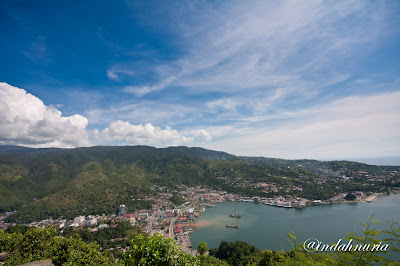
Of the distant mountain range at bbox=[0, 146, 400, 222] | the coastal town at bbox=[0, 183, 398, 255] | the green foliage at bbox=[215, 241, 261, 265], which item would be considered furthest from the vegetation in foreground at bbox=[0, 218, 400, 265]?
the distant mountain range at bbox=[0, 146, 400, 222]

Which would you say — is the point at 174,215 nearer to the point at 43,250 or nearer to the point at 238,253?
the point at 238,253

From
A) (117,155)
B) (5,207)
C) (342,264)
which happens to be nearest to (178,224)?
(342,264)

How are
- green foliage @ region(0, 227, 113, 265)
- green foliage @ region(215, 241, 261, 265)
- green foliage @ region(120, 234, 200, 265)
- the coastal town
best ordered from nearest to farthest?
green foliage @ region(120, 234, 200, 265) < green foliage @ region(0, 227, 113, 265) < green foliage @ region(215, 241, 261, 265) < the coastal town

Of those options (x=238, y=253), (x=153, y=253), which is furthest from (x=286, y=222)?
(x=153, y=253)

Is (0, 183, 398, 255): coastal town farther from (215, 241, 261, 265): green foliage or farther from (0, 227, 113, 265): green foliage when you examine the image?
(0, 227, 113, 265): green foliage

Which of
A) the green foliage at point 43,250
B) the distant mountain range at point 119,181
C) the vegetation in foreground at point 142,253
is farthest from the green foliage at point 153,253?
the distant mountain range at point 119,181

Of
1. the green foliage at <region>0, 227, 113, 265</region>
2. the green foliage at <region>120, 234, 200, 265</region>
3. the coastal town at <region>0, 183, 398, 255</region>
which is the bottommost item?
the coastal town at <region>0, 183, 398, 255</region>
